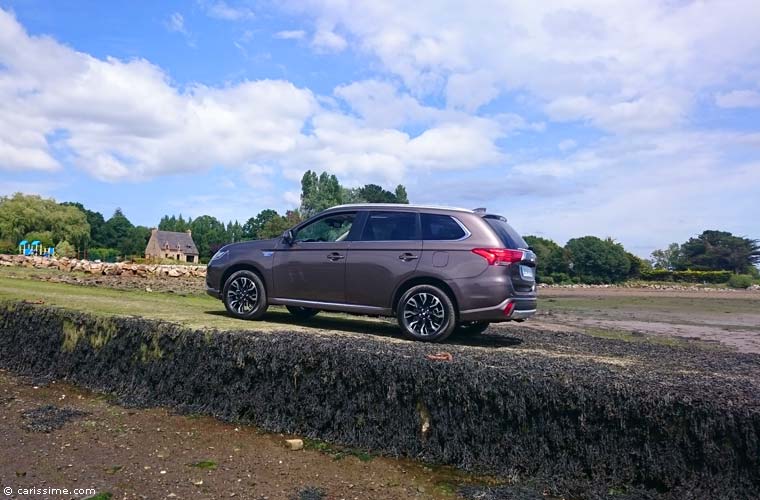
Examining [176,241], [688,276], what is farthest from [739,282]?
[176,241]

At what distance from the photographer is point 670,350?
7.76 metres

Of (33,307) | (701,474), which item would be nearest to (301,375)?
(701,474)

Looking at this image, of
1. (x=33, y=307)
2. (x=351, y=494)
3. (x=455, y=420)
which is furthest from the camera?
(x=33, y=307)

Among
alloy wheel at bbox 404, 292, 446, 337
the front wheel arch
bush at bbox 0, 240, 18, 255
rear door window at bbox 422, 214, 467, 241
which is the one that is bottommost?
alloy wheel at bbox 404, 292, 446, 337

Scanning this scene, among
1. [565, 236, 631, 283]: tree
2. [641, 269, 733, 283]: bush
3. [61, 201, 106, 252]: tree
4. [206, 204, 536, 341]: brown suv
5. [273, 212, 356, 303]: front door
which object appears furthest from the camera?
[61, 201, 106, 252]: tree

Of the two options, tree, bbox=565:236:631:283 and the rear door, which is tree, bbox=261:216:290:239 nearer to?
tree, bbox=565:236:631:283

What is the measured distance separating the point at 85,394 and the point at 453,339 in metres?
4.51

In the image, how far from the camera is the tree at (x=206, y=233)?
114794mm

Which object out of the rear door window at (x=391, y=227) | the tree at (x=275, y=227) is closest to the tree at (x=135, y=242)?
the tree at (x=275, y=227)

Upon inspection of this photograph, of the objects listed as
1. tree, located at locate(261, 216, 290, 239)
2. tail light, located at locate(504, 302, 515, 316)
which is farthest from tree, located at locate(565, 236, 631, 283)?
tail light, located at locate(504, 302, 515, 316)

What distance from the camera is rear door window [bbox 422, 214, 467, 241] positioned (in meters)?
7.41

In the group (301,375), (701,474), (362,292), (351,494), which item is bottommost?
(351,494)

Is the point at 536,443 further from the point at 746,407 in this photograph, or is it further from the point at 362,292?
the point at 362,292

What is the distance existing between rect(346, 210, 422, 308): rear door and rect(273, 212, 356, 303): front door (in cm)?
17
